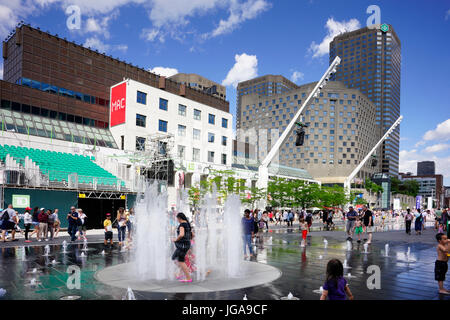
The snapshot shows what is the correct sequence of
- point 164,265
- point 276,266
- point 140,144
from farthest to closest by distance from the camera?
point 140,144 → point 276,266 → point 164,265

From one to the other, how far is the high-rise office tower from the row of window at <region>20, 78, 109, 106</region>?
163286 millimetres

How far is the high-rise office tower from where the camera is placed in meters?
175

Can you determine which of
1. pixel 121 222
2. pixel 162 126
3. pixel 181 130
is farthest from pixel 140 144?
pixel 121 222

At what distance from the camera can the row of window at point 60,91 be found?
34.6m

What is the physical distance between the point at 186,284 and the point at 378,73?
634 feet

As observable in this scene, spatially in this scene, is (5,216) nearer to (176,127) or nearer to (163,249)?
(163,249)

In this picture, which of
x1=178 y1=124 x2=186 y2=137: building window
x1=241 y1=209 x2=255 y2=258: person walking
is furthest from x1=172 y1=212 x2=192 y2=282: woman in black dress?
x1=178 y1=124 x2=186 y2=137: building window

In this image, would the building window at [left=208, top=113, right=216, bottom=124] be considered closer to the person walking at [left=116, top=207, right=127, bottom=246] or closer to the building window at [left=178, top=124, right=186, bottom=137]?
the building window at [left=178, top=124, right=186, bottom=137]

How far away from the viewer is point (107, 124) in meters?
40.3

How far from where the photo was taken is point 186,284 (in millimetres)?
8438

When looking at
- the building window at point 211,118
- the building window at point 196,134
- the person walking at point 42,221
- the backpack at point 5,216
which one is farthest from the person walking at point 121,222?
the building window at point 211,118

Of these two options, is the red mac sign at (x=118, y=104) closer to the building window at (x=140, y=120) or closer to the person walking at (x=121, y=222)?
the building window at (x=140, y=120)
